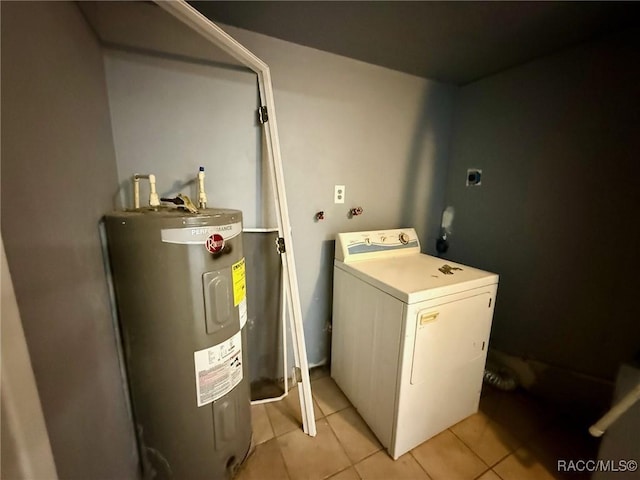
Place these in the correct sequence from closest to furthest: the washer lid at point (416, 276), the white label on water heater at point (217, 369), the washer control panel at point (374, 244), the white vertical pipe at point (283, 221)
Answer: the white label on water heater at point (217, 369) < the washer lid at point (416, 276) < the white vertical pipe at point (283, 221) < the washer control panel at point (374, 244)

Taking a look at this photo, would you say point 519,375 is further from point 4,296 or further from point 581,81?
point 4,296

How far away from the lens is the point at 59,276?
0.59 meters

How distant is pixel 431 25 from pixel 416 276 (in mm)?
1228

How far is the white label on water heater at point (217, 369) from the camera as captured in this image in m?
0.90

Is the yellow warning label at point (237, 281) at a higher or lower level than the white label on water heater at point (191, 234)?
lower

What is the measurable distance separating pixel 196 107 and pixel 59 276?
0.95 m

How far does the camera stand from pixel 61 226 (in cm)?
62

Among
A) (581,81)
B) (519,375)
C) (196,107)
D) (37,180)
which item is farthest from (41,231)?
(519,375)

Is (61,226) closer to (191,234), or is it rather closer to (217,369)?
(191,234)

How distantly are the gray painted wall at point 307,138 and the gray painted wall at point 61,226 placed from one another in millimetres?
239

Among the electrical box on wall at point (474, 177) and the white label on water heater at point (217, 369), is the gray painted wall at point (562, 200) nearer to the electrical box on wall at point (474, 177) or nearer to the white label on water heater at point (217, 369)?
the electrical box on wall at point (474, 177)

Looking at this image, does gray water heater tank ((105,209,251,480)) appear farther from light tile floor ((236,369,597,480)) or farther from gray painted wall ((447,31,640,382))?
gray painted wall ((447,31,640,382))

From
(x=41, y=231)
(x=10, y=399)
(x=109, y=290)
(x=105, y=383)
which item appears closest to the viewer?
(x=10, y=399)

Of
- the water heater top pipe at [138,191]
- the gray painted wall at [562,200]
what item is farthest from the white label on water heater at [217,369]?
the gray painted wall at [562,200]
